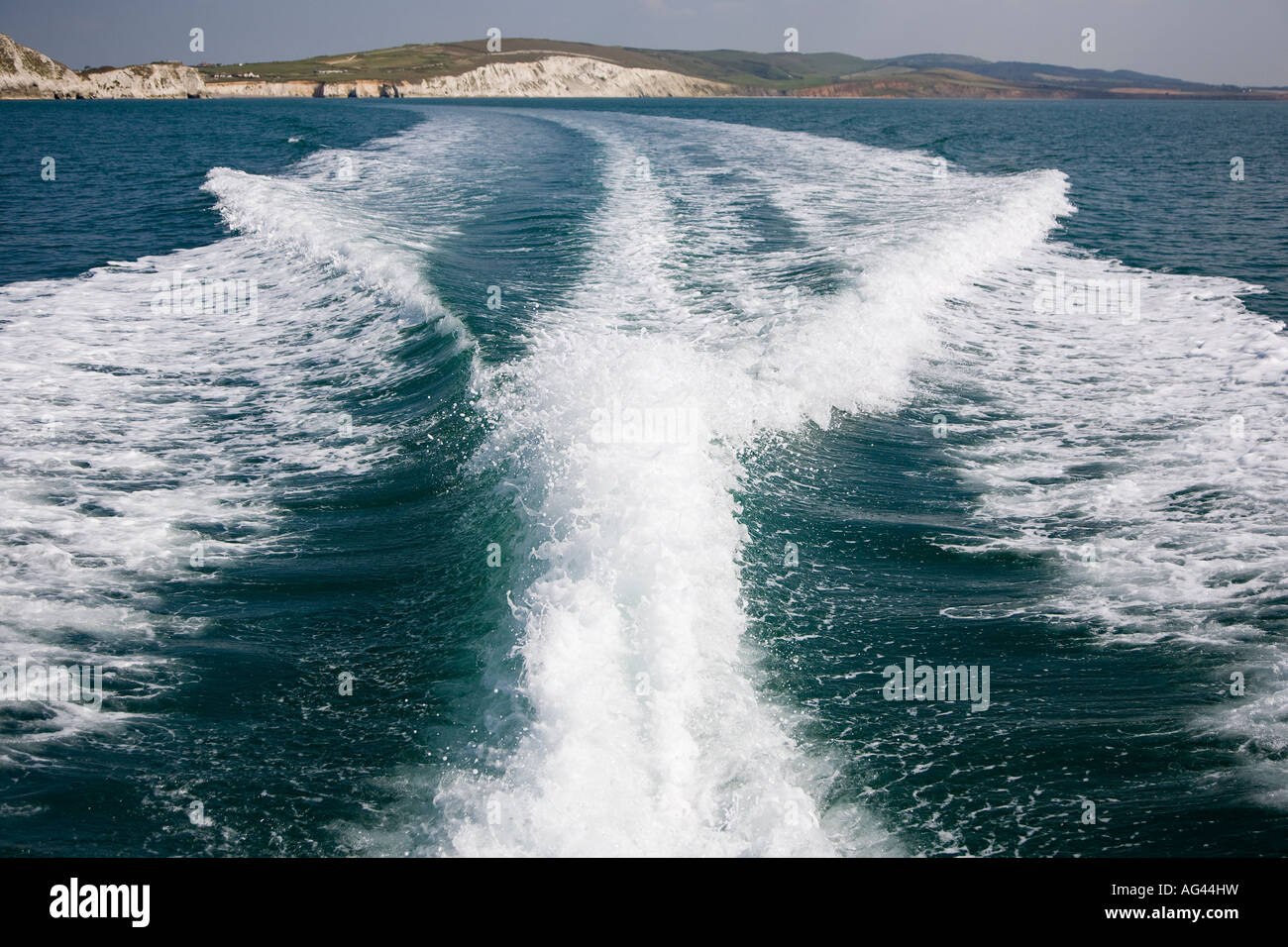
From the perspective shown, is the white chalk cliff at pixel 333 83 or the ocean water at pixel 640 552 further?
the white chalk cliff at pixel 333 83

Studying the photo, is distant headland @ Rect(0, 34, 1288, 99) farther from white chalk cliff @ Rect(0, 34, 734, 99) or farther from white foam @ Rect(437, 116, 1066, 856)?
white foam @ Rect(437, 116, 1066, 856)

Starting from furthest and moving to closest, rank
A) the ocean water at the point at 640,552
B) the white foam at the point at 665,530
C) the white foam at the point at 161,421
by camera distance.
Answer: the white foam at the point at 161,421, the ocean water at the point at 640,552, the white foam at the point at 665,530

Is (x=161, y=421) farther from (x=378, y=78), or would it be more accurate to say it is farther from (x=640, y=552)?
(x=378, y=78)

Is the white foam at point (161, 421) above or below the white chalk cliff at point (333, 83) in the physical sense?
below

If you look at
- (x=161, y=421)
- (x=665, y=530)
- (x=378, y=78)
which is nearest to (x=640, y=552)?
(x=665, y=530)

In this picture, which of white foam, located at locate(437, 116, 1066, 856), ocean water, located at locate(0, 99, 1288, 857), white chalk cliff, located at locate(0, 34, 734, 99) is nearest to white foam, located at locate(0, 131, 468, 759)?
ocean water, located at locate(0, 99, 1288, 857)

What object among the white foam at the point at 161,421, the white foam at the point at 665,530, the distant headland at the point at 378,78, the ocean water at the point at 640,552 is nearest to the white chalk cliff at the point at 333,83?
the distant headland at the point at 378,78

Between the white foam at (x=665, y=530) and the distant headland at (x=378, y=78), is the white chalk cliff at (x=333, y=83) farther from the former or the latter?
the white foam at (x=665, y=530)
